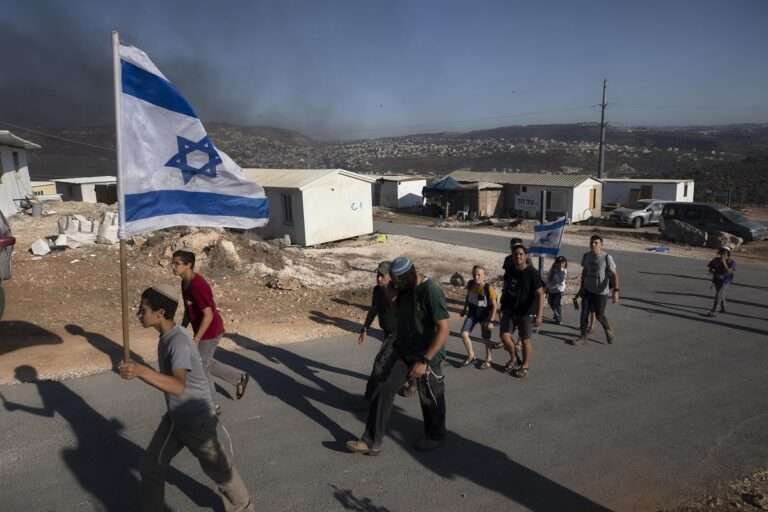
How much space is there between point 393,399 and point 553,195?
30252mm

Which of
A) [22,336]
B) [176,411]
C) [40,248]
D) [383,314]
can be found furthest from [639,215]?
[176,411]

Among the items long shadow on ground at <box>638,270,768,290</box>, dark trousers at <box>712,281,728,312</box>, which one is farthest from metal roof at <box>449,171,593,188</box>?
dark trousers at <box>712,281,728,312</box>

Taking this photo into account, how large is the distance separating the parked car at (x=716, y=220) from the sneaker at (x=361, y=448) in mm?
23149

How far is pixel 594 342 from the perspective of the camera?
816cm

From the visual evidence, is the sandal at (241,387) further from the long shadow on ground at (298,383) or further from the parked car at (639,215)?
the parked car at (639,215)

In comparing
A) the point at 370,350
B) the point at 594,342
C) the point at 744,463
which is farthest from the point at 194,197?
the point at 594,342

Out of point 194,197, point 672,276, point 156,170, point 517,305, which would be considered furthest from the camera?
point 672,276

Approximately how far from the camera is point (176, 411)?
131 inches

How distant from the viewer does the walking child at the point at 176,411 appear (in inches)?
127

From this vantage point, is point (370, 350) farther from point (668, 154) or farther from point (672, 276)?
Answer: point (668, 154)

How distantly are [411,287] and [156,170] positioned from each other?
226 cm

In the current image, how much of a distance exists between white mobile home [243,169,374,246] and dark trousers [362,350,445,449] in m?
16.7

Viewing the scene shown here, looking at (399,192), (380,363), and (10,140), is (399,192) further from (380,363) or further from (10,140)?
(380,363)

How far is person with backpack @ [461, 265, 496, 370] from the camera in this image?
6930 millimetres
